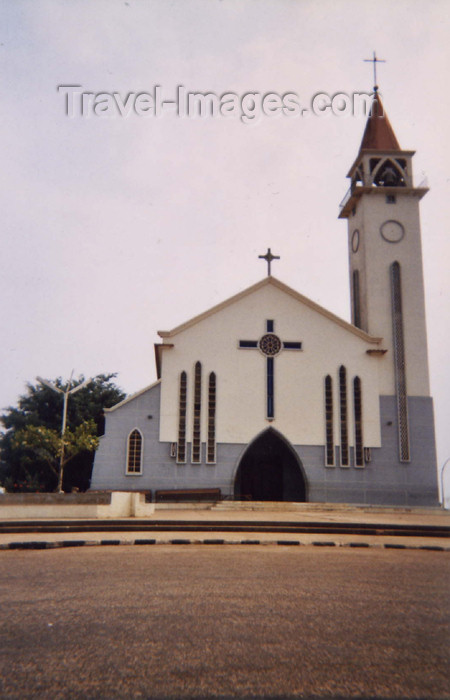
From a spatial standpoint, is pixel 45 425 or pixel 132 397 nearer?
pixel 132 397

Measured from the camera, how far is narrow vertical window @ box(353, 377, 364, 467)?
2892cm

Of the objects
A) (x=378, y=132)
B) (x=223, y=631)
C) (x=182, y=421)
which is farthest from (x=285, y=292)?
(x=223, y=631)

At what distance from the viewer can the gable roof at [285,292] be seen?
2989cm

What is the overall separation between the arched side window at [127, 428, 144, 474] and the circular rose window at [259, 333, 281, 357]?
7.11 meters

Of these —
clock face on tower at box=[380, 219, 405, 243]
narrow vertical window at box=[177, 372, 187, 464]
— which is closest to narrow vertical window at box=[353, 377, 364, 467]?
clock face on tower at box=[380, 219, 405, 243]

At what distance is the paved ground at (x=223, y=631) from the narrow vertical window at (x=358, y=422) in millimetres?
20069

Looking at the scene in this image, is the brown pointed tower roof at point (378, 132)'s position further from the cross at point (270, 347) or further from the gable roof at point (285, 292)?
the cross at point (270, 347)

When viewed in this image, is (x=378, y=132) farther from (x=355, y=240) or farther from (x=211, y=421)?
(x=211, y=421)

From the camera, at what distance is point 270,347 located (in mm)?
30000

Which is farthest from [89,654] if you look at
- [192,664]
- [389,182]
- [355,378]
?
[389,182]

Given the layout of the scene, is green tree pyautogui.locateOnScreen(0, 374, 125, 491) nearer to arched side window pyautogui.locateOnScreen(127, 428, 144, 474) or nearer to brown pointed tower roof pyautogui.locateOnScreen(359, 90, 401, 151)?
arched side window pyautogui.locateOnScreen(127, 428, 144, 474)

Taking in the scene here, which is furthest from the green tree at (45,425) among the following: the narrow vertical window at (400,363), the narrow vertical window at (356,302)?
the narrow vertical window at (400,363)

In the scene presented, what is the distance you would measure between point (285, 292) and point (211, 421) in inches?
293

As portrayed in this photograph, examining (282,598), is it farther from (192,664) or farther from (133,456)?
(133,456)
